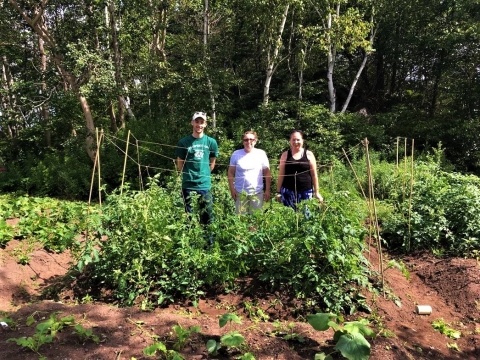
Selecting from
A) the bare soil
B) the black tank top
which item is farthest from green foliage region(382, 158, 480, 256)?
the black tank top

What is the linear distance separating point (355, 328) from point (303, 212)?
4.47 feet

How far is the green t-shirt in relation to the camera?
391cm

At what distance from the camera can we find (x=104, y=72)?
26.8ft

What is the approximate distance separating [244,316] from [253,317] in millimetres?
87

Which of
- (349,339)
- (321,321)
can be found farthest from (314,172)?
(349,339)

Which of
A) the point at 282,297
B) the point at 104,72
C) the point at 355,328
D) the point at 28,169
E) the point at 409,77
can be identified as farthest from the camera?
the point at 409,77

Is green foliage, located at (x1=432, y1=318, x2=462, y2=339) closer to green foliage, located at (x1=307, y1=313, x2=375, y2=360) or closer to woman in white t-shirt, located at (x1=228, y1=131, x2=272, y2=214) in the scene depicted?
green foliage, located at (x1=307, y1=313, x2=375, y2=360)

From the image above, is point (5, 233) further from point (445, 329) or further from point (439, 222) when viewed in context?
point (439, 222)

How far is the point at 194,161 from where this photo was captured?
3904 millimetres

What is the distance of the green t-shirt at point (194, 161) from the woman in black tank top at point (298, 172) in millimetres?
856

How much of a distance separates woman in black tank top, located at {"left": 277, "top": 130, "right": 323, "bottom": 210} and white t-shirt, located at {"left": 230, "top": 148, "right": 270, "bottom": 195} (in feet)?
0.79

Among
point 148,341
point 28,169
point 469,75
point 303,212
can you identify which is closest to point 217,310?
point 148,341

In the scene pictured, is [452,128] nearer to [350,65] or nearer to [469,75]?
[469,75]

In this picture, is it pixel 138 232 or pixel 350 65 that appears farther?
pixel 350 65
